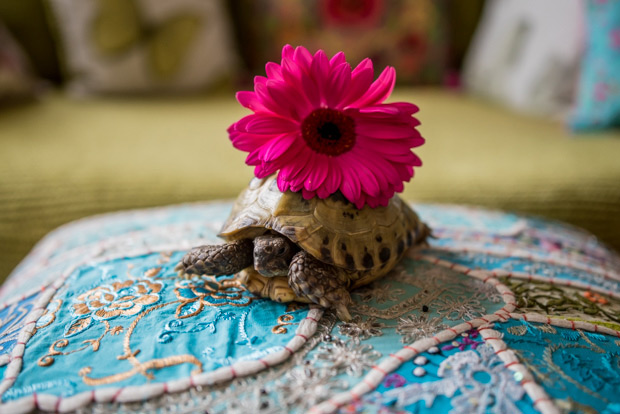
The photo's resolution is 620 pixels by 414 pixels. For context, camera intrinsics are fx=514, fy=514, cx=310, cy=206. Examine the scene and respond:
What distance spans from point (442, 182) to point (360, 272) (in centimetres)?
63

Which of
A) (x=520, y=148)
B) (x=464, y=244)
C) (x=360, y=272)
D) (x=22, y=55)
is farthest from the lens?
(x=22, y=55)

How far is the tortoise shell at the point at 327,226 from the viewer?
1.89 feet

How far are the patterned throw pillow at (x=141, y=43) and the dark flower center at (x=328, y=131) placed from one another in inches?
51.4

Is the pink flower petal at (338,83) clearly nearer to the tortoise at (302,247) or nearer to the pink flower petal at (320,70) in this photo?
the pink flower petal at (320,70)

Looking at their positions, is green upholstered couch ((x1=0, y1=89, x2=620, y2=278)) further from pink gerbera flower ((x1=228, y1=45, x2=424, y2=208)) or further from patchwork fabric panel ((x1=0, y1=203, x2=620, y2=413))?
pink gerbera flower ((x1=228, y1=45, x2=424, y2=208))

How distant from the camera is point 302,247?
0.57 meters

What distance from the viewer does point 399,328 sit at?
0.58 meters

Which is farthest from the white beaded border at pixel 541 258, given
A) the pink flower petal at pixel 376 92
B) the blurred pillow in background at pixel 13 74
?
the blurred pillow in background at pixel 13 74

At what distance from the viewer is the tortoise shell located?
0.58 metres

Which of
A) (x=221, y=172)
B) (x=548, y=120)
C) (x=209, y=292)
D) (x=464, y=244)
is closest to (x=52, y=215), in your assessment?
(x=221, y=172)

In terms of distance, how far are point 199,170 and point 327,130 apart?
692mm

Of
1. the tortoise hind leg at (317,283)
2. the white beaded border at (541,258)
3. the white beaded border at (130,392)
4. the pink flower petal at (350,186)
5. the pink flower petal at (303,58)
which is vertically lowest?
the white beaded border at (541,258)

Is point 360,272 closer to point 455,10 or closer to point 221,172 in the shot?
point 221,172

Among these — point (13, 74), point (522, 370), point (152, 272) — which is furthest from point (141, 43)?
point (522, 370)
